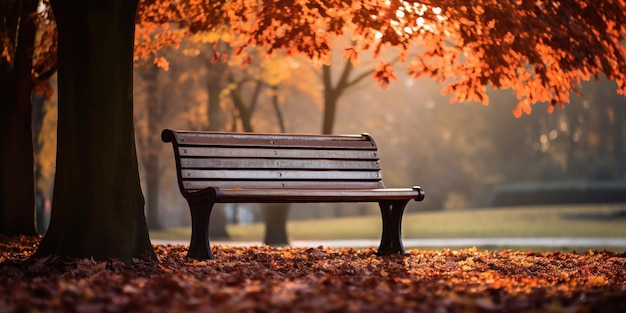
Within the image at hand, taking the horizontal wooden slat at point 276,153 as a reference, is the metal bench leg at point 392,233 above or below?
below

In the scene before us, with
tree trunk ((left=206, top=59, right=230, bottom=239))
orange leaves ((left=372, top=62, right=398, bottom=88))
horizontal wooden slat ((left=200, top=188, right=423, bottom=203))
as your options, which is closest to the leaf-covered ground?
horizontal wooden slat ((left=200, top=188, right=423, bottom=203))

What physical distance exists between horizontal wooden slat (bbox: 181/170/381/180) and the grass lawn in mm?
12921

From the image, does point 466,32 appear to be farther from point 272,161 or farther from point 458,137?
point 458,137

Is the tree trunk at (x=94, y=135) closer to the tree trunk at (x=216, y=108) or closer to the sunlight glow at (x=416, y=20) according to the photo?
the sunlight glow at (x=416, y=20)

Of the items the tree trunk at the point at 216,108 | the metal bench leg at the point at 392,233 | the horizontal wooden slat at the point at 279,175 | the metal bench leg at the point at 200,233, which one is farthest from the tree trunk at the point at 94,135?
the tree trunk at the point at 216,108

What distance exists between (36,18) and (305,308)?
27.3ft

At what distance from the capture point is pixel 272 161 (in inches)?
358

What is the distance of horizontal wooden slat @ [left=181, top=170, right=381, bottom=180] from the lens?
28.2 ft

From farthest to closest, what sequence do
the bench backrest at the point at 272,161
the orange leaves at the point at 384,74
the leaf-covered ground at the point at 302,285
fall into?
the orange leaves at the point at 384,74 → the bench backrest at the point at 272,161 → the leaf-covered ground at the point at 302,285

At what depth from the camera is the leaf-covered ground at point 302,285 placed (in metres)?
4.92

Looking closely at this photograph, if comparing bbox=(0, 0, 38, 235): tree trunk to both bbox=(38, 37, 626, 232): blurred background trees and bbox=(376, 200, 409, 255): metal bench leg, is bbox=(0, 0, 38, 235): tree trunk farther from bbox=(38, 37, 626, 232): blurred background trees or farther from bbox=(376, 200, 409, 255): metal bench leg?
bbox=(38, 37, 626, 232): blurred background trees

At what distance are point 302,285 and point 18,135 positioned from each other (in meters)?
7.31

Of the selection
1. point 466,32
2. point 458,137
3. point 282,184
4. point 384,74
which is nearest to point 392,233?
point 282,184

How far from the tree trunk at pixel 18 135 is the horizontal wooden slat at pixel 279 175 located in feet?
13.4
